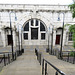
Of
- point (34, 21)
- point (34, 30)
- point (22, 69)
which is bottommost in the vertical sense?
point (22, 69)

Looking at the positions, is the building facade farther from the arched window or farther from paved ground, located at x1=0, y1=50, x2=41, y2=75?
paved ground, located at x1=0, y1=50, x2=41, y2=75

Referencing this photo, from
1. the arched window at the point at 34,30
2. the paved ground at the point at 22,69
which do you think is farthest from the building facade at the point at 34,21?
the paved ground at the point at 22,69

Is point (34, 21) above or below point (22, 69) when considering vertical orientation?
above

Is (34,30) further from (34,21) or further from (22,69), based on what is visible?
(22,69)

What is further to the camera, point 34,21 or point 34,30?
point 34,30

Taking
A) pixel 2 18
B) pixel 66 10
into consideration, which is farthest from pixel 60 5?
pixel 2 18

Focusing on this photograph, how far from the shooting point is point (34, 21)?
18.2m

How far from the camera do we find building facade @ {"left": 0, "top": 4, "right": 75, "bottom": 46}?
16750mm

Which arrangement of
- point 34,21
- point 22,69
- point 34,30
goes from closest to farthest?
1. point 22,69
2. point 34,21
3. point 34,30

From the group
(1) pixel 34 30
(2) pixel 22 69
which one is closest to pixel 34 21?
(1) pixel 34 30

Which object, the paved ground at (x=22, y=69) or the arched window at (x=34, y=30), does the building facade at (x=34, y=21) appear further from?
the paved ground at (x=22, y=69)

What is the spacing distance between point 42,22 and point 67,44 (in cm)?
892

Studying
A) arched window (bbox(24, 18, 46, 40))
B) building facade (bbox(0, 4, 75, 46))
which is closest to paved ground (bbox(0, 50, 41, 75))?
building facade (bbox(0, 4, 75, 46))

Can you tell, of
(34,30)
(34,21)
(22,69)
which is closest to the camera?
(22,69)
